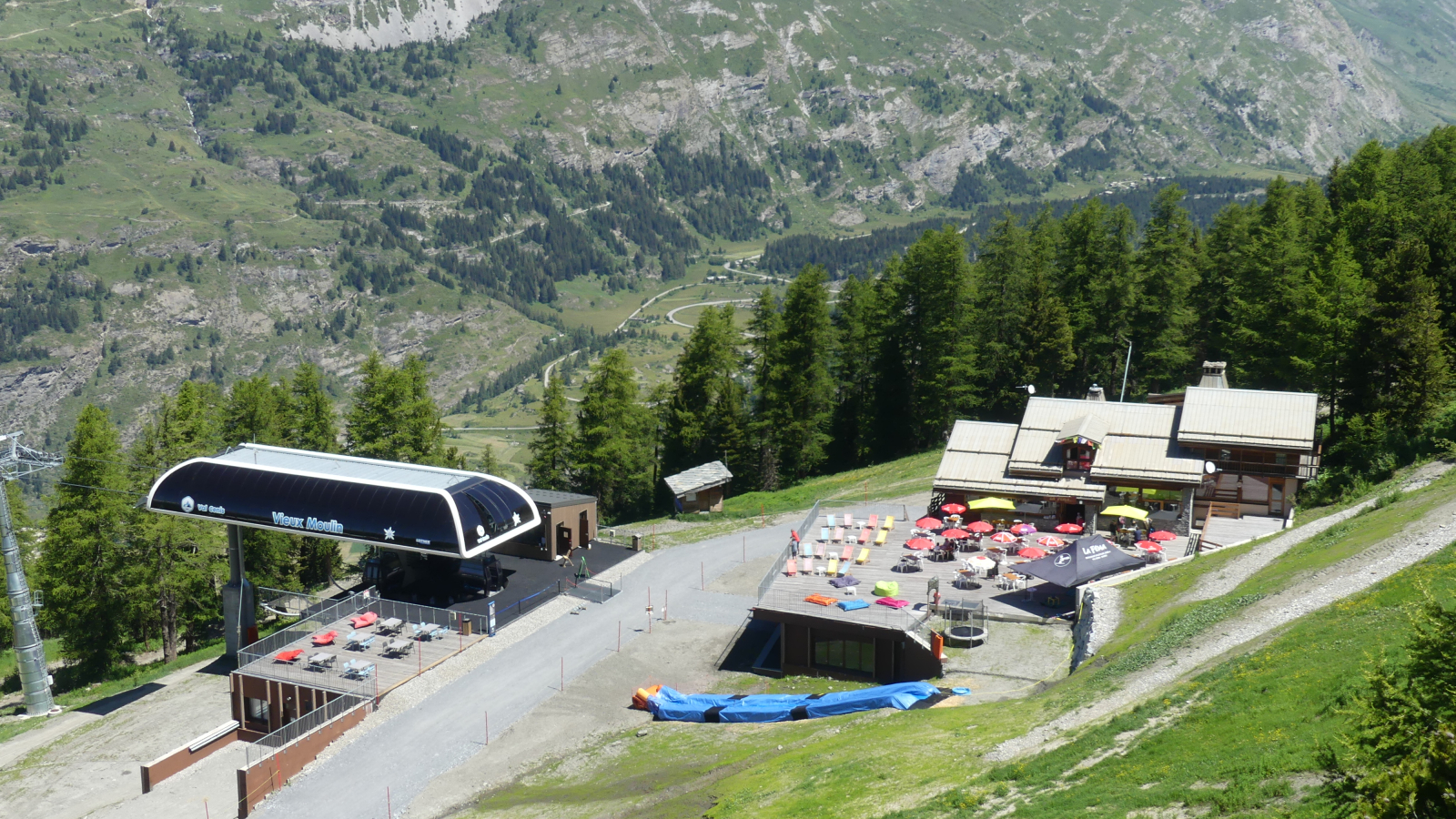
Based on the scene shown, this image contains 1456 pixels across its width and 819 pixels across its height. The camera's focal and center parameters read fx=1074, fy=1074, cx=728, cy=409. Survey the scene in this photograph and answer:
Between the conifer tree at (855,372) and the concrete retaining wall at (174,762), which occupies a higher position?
the conifer tree at (855,372)

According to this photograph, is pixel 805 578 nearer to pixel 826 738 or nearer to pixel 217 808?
pixel 826 738

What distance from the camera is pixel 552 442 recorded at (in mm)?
87188

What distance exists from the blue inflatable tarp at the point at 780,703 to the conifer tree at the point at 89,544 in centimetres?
3893

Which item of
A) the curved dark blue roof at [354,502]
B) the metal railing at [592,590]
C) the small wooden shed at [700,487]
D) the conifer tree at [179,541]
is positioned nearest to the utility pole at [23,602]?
the conifer tree at [179,541]

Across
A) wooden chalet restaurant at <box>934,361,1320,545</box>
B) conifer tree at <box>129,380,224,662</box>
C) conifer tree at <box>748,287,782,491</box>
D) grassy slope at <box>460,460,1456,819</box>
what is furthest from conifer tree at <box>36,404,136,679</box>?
wooden chalet restaurant at <box>934,361,1320,545</box>

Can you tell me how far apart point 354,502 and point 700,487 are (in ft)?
91.5

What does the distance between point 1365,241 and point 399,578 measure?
2531 inches

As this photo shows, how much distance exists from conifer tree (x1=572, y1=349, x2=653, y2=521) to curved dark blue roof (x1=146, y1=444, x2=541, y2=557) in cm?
2893

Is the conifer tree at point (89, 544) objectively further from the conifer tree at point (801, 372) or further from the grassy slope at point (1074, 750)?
the conifer tree at point (801, 372)

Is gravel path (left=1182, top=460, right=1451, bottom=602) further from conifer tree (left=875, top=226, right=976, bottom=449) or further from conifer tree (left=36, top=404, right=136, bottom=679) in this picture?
conifer tree (left=36, top=404, right=136, bottom=679)

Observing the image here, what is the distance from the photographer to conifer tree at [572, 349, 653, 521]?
84.2 metres

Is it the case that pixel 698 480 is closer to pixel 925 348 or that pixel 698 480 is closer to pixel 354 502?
pixel 925 348

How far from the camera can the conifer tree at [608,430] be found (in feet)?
276

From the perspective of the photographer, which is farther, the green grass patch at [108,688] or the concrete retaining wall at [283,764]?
the green grass patch at [108,688]
